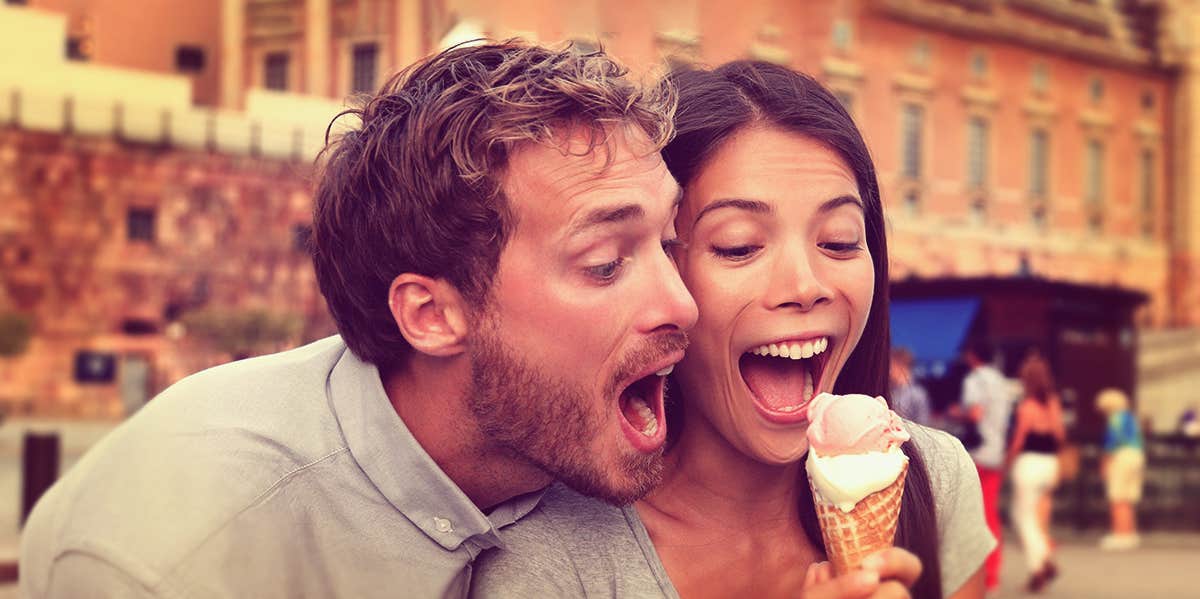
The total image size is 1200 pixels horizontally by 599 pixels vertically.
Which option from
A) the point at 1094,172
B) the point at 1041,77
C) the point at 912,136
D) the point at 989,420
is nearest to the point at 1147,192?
the point at 1094,172

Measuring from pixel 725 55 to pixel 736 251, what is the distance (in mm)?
26164

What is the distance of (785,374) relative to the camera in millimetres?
2787

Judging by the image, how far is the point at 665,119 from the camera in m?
2.64

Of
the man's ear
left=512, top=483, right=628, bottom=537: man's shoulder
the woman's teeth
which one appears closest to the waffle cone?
the woman's teeth

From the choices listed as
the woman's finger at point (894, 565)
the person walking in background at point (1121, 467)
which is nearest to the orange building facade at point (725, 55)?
the person walking in background at point (1121, 467)

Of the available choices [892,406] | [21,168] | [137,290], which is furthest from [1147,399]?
[892,406]

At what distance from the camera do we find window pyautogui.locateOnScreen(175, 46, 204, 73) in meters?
42.3

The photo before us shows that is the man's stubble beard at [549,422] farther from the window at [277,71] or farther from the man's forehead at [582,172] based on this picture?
the window at [277,71]

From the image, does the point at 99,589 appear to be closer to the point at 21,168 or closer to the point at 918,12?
the point at 21,168

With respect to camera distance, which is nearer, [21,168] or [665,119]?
[665,119]

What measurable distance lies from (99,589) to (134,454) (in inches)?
10.4

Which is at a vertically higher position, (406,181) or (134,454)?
(406,181)

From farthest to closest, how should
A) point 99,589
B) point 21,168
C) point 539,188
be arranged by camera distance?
point 21,168, point 539,188, point 99,589

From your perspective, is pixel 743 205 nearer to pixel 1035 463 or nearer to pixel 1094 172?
pixel 1035 463
